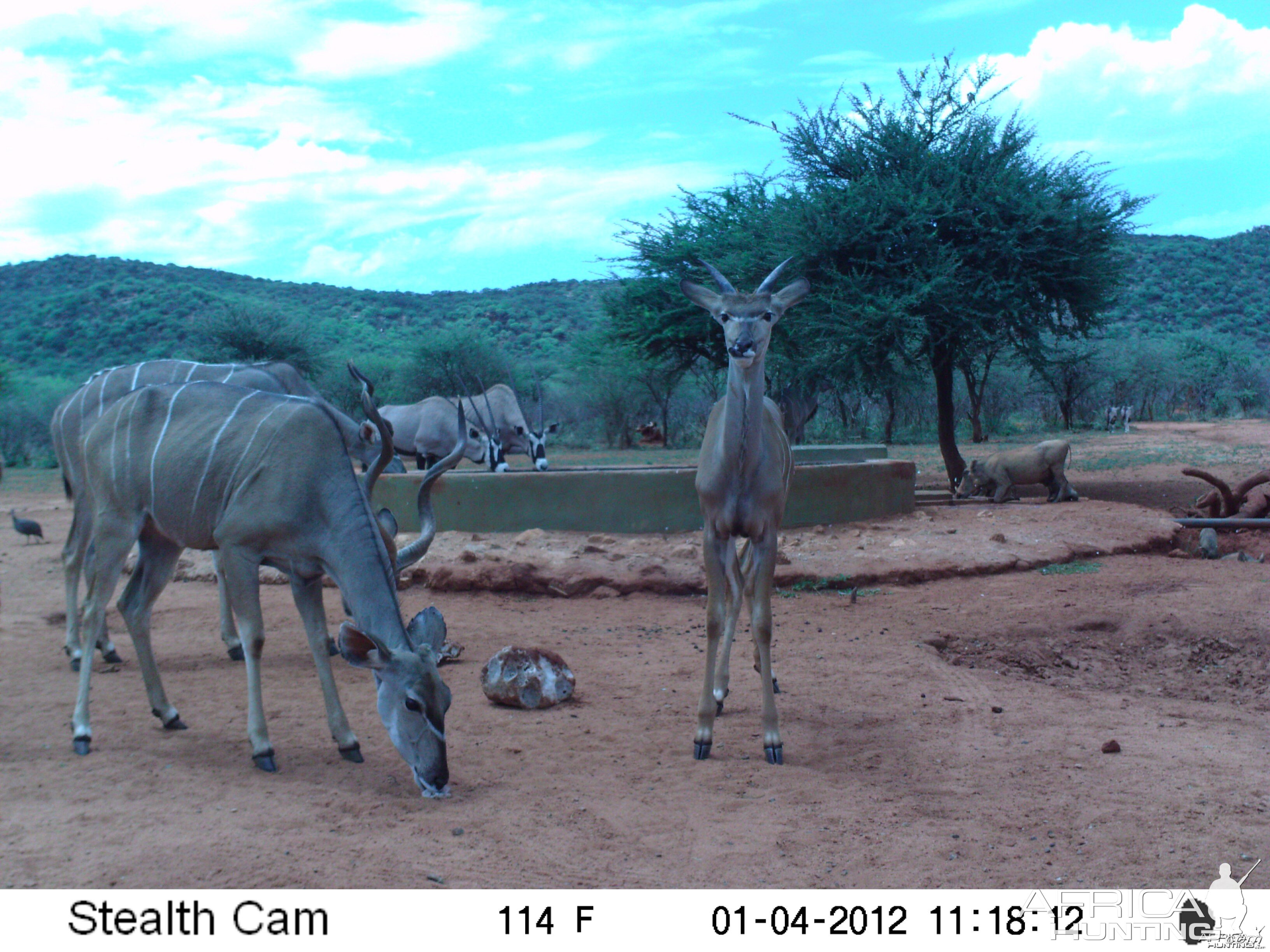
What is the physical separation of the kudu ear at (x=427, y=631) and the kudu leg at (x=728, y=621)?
65.7 inches

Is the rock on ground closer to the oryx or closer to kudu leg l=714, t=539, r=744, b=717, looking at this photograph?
kudu leg l=714, t=539, r=744, b=717

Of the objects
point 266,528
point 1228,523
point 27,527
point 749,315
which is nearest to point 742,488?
point 749,315

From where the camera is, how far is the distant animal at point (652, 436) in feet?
123

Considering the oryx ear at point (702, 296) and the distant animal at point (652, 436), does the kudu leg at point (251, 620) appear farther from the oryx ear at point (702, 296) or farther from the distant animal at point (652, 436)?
the distant animal at point (652, 436)

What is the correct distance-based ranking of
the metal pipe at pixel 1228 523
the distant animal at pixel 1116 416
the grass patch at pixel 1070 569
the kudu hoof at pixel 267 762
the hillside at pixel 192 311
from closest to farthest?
the kudu hoof at pixel 267 762
the grass patch at pixel 1070 569
the metal pipe at pixel 1228 523
the distant animal at pixel 1116 416
the hillside at pixel 192 311

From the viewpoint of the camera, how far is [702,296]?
209 inches

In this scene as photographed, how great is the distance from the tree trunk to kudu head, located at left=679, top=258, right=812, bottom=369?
10885mm

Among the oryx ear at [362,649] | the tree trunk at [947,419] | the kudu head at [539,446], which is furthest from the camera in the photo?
the kudu head at [539,446]

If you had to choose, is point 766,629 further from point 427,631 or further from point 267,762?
point 267,762

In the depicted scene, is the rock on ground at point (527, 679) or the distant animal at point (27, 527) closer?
the rock on ground at point (527, 679)

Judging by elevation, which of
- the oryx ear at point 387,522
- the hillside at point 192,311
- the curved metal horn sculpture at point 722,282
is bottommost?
the oryx ear at point 387,522

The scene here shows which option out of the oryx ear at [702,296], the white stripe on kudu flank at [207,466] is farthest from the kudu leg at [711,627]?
the white stripe on kudu flank at [207,466]

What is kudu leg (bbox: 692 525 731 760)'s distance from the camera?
495 centimetres
